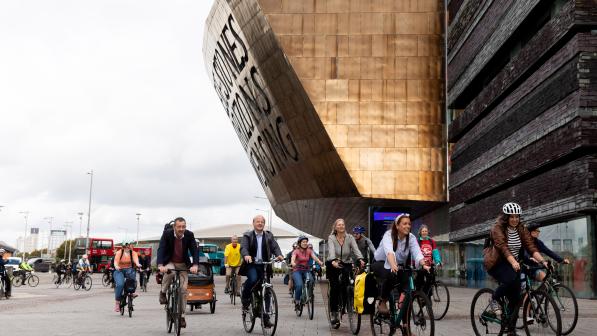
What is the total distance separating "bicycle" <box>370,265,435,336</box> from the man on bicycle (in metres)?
3.26

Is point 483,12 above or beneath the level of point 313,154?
above

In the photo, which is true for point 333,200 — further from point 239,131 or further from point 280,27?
point 239,131

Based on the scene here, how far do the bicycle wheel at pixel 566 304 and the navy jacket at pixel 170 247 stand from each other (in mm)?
5175

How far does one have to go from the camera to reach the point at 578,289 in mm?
24188

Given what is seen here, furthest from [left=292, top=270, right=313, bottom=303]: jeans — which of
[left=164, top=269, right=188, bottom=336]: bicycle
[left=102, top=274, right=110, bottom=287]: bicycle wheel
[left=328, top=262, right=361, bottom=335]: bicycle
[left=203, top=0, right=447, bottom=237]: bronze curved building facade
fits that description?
[left=203, top=0, right=447, bottom=237]: bronze curved building facade

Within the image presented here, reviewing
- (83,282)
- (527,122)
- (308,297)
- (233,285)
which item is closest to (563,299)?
(308,297)

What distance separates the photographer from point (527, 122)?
2870 cm

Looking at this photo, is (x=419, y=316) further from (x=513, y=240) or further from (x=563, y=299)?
(x=563, y=299)

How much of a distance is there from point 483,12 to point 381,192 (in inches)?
447

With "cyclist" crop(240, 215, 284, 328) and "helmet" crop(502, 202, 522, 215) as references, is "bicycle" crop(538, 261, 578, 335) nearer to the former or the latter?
"helmet" crop(502, 202, 522, 215)

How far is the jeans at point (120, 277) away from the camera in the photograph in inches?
608

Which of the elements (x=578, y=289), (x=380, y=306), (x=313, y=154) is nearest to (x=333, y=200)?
(x=313, y=154)

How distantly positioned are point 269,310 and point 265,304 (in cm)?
11

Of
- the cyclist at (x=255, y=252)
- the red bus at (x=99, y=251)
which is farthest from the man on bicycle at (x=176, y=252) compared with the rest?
the red bus at (x=99, y=251)
